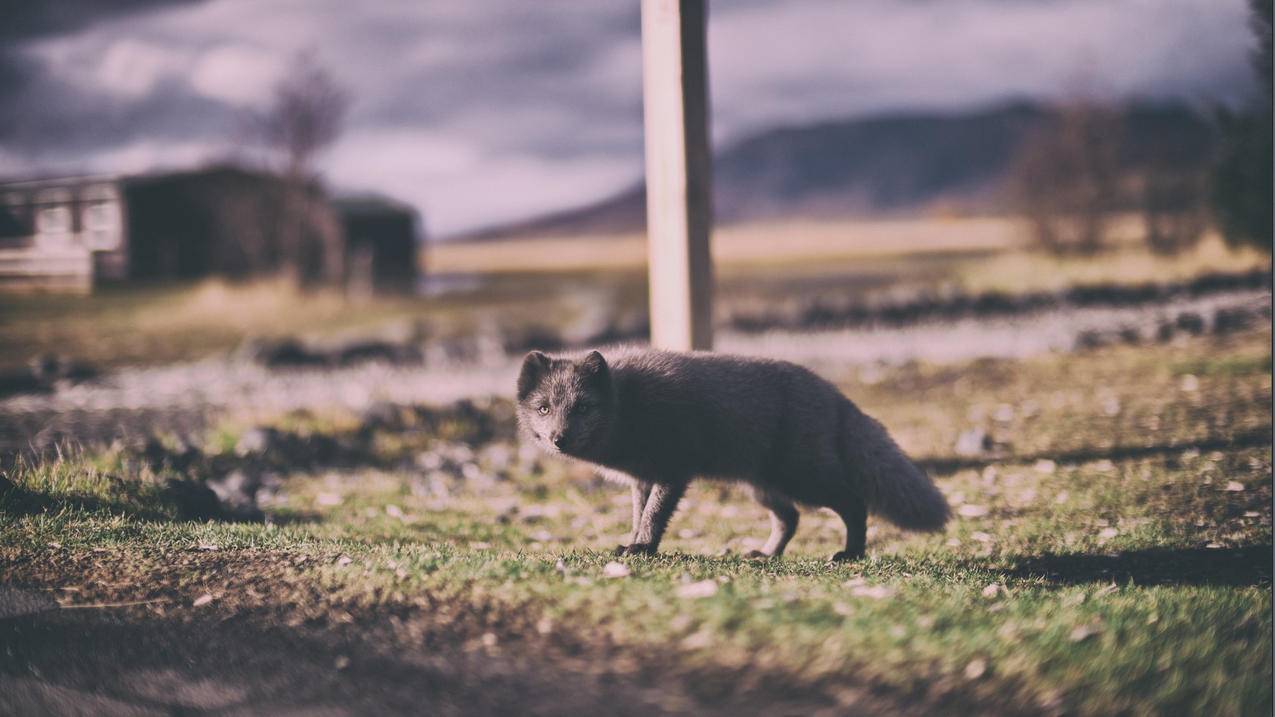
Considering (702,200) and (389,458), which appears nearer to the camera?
(702,200)

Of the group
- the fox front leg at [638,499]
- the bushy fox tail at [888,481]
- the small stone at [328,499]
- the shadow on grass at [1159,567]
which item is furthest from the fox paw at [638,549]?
the small stone at [328,499]

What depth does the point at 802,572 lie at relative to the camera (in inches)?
183

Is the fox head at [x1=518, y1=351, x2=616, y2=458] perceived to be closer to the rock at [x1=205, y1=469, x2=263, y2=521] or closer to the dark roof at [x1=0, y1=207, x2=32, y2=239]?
the rock at [x1=205, y1=469, x2=263, y2=521]

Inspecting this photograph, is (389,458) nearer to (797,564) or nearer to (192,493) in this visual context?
(192,493)

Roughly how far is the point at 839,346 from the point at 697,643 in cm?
1291

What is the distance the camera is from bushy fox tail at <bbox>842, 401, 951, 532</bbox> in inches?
206

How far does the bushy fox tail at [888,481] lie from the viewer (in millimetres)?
5242

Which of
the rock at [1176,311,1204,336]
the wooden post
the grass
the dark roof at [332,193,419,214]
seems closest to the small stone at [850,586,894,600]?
the grass

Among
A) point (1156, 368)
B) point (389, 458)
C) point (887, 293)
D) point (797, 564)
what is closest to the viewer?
point (797, 564)

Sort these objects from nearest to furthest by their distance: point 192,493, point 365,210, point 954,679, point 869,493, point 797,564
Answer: point 954,679 < point 797,564 < point 869,493 < point 192,493 < point 365,210

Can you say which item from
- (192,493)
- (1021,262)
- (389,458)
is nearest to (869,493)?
(192,493)

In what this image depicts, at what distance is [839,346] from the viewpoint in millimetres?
15805

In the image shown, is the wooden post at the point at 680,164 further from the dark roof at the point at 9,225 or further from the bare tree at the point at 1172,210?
the bare tree at the point at 1172,210

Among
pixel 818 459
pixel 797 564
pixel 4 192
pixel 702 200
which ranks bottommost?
pixel 797 564
